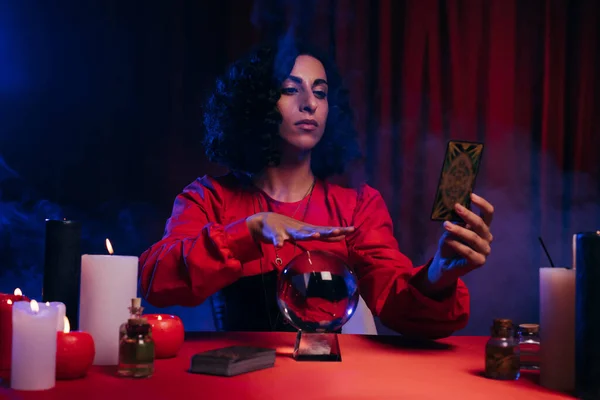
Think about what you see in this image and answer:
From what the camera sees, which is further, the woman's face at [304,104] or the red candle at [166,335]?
Answer: the woman's face at [304,104]

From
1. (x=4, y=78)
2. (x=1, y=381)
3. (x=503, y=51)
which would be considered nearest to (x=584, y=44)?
(x=503, y=51)

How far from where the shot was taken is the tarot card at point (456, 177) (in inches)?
49.1

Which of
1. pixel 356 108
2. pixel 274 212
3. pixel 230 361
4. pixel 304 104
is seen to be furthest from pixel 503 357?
pixel 356 108

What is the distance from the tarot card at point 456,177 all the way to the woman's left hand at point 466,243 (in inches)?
0.8

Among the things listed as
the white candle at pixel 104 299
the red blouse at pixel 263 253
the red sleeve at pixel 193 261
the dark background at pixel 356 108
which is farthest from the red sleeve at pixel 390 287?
the dark background at pixel 356 108

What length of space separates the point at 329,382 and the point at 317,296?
0.23m

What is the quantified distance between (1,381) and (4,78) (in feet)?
8.70

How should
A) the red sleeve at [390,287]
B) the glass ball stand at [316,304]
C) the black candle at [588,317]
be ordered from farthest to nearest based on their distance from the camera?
the red sleeve at [390,287] < the glass ball stand at [316,304] < the black candle at [588,317]

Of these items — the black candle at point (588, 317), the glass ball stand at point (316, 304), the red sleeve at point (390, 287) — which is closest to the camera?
the black candle at point (588, 317)

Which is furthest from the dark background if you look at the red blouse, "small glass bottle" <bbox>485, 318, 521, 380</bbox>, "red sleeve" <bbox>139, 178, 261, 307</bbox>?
"small glass bottle" <bbox>485, 318, 521, 380</bbox>

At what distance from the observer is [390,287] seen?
1.86 meters

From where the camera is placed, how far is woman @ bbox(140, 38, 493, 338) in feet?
5.66

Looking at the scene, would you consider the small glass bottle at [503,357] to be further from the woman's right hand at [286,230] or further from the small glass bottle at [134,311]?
the small glass bottle at [134,311]

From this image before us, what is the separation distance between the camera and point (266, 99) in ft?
7.55
